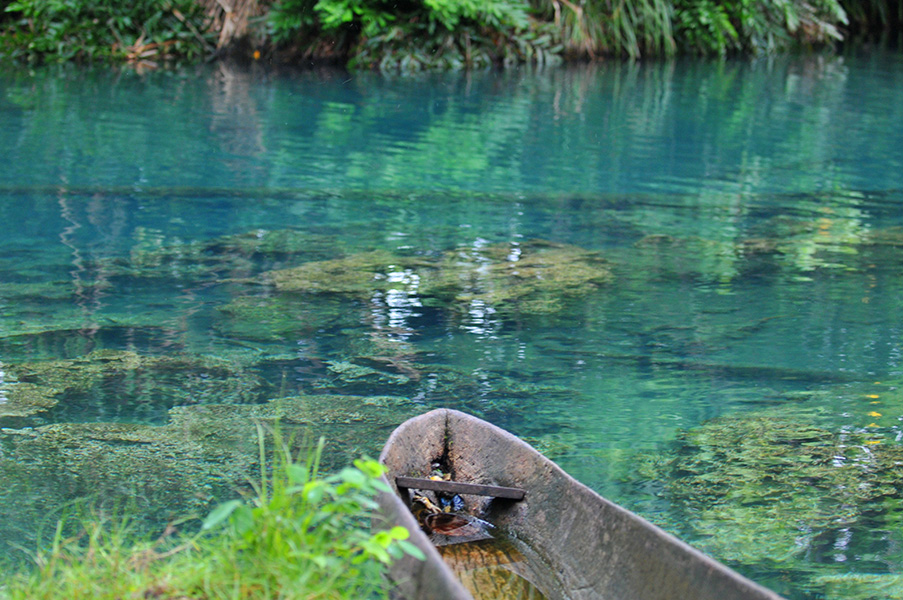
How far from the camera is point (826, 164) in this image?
400 inches

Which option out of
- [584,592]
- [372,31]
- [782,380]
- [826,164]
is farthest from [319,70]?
[584,592]

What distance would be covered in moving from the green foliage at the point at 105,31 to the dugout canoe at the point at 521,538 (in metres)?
16.1

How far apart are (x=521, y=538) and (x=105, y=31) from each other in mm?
17085

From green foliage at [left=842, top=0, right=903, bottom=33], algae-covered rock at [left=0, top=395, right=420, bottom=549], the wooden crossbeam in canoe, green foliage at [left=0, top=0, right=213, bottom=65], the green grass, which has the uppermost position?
green foliage at [left=842, top=0, right=903, bottom=33]

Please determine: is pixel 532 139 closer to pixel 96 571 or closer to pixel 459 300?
pixel 459 300

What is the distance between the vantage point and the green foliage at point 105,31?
681 inches

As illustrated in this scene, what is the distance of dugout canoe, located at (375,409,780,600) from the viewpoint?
2.32m

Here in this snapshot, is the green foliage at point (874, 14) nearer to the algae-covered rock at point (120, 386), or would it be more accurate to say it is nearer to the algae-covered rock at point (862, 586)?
the algae-covered rock at point (120, 386)

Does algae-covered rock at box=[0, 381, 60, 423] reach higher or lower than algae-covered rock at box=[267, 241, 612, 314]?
lower

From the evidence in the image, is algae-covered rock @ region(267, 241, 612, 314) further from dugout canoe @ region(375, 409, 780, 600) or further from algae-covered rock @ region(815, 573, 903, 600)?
algae-covered rock @ region(815, 573, 903, 600)

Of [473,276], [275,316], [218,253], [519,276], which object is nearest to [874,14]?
[519,276]

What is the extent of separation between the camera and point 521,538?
301cm

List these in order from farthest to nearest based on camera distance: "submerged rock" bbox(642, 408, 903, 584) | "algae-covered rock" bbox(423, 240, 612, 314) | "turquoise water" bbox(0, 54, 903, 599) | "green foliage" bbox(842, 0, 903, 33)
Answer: "green foliage" bbox(842, 0, 903, 33), "algae-covered rock" bbox(423, 240, 612, 314), "turquoise water" bbox(0, 54, 903, 599), "submerged rock" bbox(642, 408, 903, 584)

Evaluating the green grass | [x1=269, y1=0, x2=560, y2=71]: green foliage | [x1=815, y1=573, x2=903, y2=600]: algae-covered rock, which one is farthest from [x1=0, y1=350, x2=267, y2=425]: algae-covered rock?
[x1=269, y1=0, x2=560, y2=71]: green foliage
